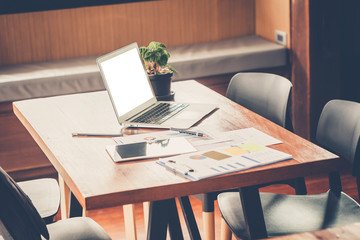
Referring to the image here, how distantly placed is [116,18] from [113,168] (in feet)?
8.53

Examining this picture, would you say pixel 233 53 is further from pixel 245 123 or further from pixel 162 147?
pixel 162 147

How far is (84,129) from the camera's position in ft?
7.58

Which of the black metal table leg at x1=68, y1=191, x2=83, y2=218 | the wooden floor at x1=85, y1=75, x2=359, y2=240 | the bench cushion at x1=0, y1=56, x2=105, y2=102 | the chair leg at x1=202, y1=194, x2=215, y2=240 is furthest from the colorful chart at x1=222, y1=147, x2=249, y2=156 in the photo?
the bench cushion at x1=0, y1=56, x2=105, y2=102

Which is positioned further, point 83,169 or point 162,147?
point 162,147

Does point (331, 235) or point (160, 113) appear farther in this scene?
point (160, 113)

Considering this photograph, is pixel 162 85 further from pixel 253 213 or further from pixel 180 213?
pixel 180 213

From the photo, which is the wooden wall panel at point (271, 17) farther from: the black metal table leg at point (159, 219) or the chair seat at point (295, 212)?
the black metal table leg at point (159, 219)

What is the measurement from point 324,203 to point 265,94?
2.33 ft

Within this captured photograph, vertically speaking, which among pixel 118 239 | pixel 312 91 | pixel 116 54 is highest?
pixel 116 54

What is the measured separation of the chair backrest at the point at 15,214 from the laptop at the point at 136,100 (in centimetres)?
62

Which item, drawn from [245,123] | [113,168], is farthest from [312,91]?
[113,168]

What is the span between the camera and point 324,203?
229 centimetres

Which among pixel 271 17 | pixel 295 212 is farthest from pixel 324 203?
pixel 271 17

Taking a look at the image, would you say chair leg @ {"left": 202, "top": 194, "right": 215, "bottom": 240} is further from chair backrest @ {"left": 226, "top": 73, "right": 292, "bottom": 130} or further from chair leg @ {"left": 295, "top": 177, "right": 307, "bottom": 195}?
chair backrest @ {"left": 226, "top": 73, "right": 292, "bottom": 130}
